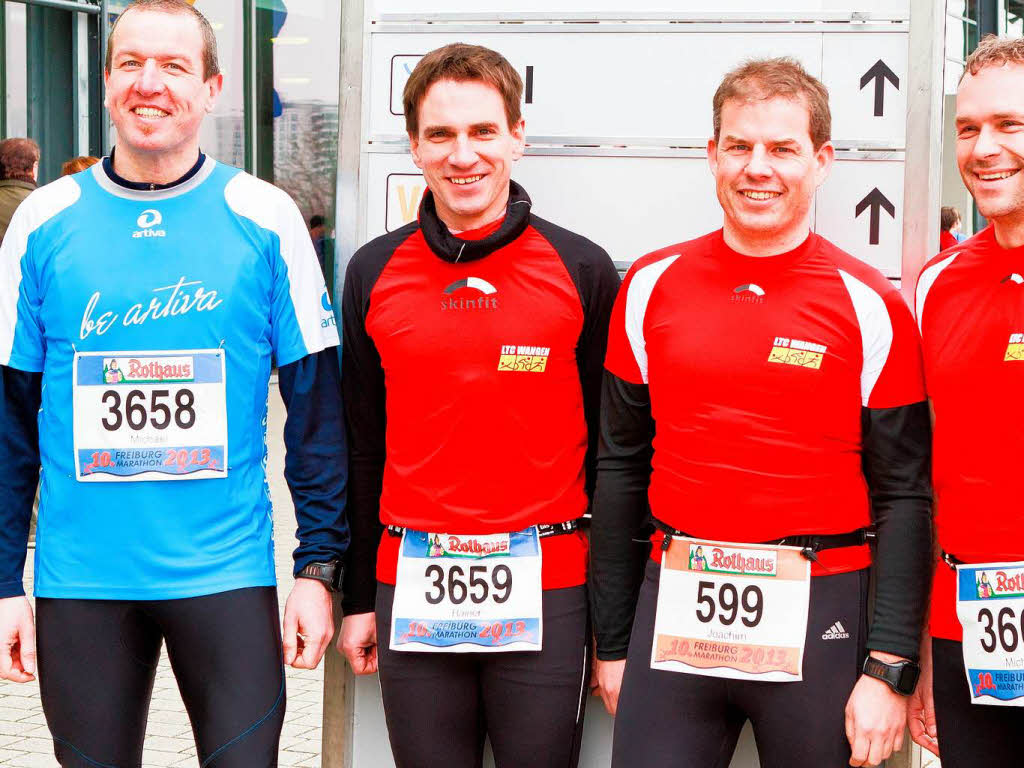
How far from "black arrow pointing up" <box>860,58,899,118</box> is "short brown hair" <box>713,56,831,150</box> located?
64 cm

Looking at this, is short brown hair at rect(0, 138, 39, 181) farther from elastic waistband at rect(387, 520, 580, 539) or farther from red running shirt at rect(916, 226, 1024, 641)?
red running shirt at rect(916, 226, 1024, 641)

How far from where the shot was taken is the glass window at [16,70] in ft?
42.9

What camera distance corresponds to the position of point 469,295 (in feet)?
10.4

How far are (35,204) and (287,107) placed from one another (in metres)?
13.5

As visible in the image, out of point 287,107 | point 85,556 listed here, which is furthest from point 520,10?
point 287,107

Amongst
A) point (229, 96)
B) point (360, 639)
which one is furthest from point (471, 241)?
point (229, 96)

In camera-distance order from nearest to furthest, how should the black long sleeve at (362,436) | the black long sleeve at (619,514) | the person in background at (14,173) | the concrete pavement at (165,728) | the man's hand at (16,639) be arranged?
1. the man's hand at (16,639)
2. the black long sleeve at (619,514)
3. the black long sleeve at (362,436)
4. the concrete pavement at (165,728)
5. the person in background at (14,173)

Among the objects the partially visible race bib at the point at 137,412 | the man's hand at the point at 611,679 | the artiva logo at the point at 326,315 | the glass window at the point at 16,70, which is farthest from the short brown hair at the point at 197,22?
the glass window at the point at 16,70

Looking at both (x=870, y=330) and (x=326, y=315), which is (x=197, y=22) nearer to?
(x=326, y=315)

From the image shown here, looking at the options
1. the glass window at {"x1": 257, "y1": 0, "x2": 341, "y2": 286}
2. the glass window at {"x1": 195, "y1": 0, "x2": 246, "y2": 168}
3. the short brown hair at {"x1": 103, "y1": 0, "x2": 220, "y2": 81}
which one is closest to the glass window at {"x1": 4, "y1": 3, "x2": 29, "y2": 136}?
the glass window at {"x1": 195, "y1": 0, "x2": 246, "y2": 168}

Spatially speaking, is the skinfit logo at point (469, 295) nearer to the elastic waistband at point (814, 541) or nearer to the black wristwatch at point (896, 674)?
the elastic waistband at point (814, 541)

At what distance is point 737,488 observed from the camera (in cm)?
287

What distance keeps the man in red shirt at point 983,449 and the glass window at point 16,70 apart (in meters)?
11.9

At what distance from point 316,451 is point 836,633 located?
49.0 inches
